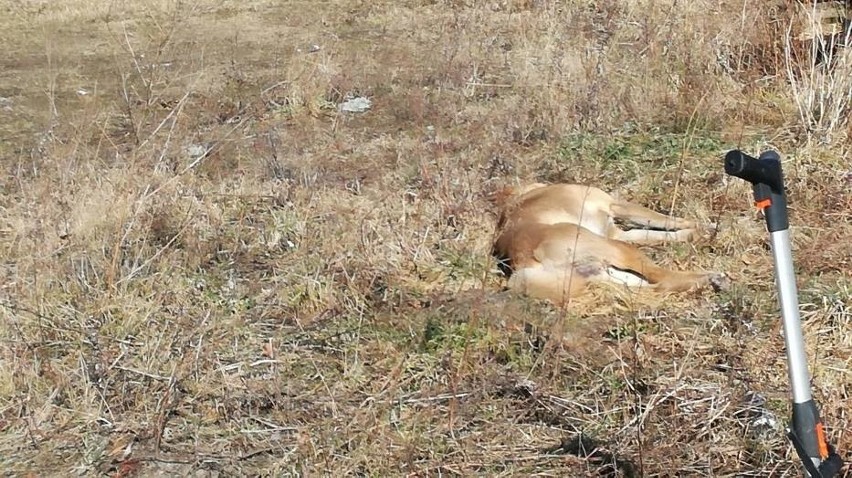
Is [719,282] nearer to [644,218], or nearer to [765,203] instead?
[644,218]

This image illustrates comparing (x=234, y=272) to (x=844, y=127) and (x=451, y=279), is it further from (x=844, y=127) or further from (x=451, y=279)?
(x=844, y=127)

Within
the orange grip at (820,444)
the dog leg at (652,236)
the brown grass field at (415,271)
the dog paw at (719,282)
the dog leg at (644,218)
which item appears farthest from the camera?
the dog leg at (644,218)

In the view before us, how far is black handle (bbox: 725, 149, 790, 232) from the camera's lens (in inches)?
80.7

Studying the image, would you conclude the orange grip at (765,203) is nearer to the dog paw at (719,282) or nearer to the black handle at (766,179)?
the black handle at (766,179)

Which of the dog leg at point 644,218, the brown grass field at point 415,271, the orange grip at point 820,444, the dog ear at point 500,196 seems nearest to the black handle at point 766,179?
the orange grip at point 820,444

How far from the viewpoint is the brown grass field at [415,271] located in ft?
10.5

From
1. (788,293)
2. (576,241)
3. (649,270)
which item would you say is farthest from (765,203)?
(649,270)

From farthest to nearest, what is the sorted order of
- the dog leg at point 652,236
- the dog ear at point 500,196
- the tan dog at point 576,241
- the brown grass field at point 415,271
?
the dog ear at point 500,196
the dog leg at point 652,236
the tan dog at point 576,241
the brown grass field at point 415,271

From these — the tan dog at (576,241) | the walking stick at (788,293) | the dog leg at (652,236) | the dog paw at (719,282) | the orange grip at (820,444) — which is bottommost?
the dog leg at (652,236)

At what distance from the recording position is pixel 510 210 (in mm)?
5008

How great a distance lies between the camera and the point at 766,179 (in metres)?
2.07

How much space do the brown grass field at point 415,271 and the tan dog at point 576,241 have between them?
134 mm

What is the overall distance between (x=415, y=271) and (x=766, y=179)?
103 inches

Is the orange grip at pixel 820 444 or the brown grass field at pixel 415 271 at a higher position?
the orange grip at pixel 820 444
